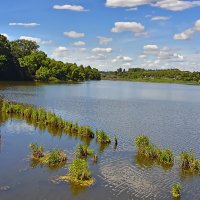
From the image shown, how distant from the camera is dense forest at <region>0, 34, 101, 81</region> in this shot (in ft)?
398

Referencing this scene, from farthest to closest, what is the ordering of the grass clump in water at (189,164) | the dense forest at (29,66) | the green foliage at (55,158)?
the dense forest at (29,66) < the grass clump in water at (189,164) < the green foliage at (55,158)

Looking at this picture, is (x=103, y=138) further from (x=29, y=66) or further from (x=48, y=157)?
(x=29, y=66)

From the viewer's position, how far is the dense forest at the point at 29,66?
121188mm

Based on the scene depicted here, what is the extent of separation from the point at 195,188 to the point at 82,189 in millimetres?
6760

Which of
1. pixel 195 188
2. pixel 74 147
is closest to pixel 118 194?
pixel 195 188

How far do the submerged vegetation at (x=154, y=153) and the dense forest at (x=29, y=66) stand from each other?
92.5 meters

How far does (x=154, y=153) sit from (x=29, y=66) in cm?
11260

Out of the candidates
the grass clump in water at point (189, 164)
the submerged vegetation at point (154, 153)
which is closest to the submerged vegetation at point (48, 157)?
the submerged vegetation at point (154, 153)

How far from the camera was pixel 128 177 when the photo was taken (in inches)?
891


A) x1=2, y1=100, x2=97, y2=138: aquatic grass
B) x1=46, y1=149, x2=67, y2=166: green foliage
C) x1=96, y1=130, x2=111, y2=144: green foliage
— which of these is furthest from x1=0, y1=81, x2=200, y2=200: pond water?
x1=2, y1=100, x2=97, y2=138: aquatic grass

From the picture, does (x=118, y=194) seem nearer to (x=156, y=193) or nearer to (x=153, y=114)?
(x=156, y=193)

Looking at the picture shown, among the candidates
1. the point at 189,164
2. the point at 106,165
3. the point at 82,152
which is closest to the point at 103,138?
the point at 82,152

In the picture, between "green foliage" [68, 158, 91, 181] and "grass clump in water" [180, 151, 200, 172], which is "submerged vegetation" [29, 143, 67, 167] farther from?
"grass clump in water" [180, 151, 200, 172]

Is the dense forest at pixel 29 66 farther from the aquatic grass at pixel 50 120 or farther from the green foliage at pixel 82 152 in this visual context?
the green foliage at pixel 82 152
